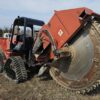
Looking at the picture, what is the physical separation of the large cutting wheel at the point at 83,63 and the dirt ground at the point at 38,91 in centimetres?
24

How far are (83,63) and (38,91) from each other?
1474mm

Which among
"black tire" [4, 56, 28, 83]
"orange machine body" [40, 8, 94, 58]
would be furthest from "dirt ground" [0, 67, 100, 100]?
"orange machine body" [40, 8, 94, 58]

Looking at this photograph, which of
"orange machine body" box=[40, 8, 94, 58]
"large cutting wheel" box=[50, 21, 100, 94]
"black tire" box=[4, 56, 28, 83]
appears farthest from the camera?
"black tire" box=[4, 56, 28, 83]

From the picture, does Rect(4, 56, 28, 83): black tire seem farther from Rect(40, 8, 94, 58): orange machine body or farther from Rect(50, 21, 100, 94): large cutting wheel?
Rect(50, 21, 100, 94): large cutting wheel

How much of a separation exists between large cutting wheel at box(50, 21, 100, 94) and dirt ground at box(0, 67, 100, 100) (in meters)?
0.24

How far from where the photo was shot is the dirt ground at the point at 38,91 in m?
7.76

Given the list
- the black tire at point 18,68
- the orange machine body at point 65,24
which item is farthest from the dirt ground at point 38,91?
the orange machine body at point 65,24

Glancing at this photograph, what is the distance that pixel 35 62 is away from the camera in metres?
9.51

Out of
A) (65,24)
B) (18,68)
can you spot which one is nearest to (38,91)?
(18,68)

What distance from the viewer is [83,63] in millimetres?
7824

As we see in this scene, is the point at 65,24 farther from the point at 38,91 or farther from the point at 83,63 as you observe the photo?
the point at 38,91

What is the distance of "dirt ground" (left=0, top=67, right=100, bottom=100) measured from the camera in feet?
25.5

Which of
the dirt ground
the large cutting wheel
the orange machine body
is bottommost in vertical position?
the dirt ground

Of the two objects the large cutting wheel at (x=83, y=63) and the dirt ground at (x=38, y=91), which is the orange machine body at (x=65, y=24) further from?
the dirt ground at (x=38, y=91)
